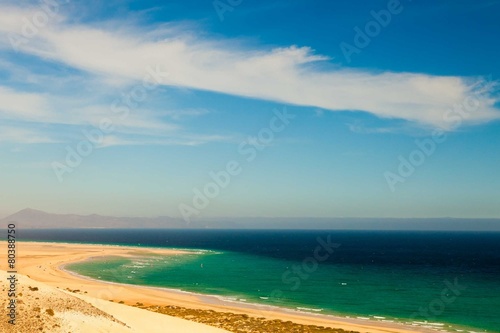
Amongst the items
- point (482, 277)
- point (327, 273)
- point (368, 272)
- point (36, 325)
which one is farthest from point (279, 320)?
point (482, 277)

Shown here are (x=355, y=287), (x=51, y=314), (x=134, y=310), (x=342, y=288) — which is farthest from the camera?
(x=355, y=287)

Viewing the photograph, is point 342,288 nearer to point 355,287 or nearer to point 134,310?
point 355,287

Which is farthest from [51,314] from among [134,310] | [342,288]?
[342,288]

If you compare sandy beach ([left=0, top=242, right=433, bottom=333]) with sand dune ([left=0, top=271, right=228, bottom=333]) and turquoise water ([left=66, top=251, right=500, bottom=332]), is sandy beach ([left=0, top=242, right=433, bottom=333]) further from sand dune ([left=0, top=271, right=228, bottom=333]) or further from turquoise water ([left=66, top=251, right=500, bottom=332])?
turquoise water ([left=66, top=251, right=500, bottom=332])

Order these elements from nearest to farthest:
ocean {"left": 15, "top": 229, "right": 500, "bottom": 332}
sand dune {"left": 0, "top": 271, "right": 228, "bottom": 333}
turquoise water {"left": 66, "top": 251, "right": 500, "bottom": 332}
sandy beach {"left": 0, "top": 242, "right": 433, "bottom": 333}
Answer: sand dune {"left": 0, "top": 271, "right": 228, "bottom": 333} < sandy beach {"left": 0, "top": 242, "right": 433, "bottom": 333} < ocean {"left": 15, "top": 229, "right": 500, "bottom": 332} < turquoise water {"left": 66, "top": 251, "right": 500, "bottom": 332}

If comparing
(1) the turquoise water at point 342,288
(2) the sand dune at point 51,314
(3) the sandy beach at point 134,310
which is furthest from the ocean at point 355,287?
(2) the sand dune at point 51,314

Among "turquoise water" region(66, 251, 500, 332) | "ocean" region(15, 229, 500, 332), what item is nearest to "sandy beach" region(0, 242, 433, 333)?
"ocean" region(15, 229, 500, 332)

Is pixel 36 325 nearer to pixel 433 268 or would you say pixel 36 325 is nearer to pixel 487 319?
pixel 487 319

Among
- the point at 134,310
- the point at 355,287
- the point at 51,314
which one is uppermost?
the point at 51,314

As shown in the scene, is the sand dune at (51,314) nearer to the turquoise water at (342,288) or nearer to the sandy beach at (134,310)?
the sandy beach at (134,310)
